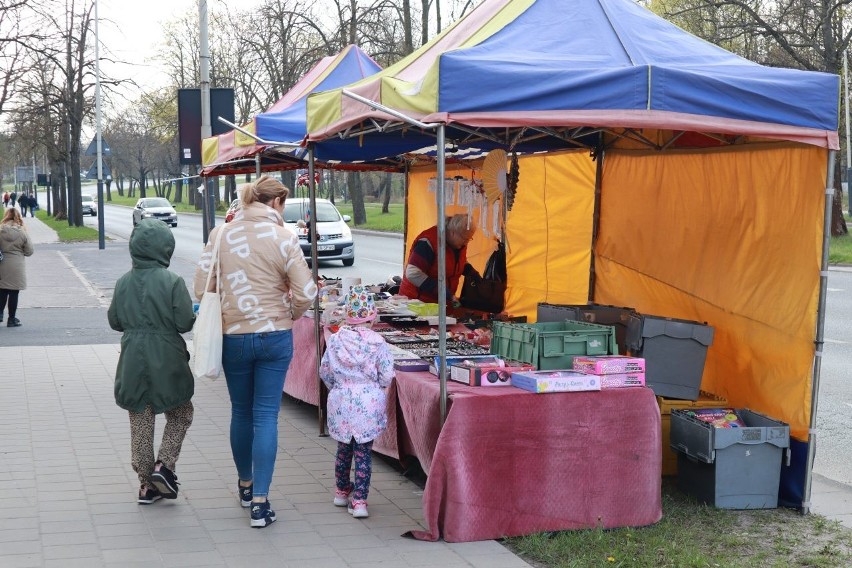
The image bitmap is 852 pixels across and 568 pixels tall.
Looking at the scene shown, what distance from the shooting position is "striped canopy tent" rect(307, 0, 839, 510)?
533 cm

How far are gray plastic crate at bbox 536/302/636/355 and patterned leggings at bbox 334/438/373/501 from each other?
2.00 metres

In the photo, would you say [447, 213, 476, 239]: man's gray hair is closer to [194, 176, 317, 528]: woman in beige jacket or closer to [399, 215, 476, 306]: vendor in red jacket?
[399, 215, 476, 306]: vendor in red jacket

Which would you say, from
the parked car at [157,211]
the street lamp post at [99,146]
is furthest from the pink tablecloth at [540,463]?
the parked car at [157,211]

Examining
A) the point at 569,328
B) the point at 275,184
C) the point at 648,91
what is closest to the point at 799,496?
the point at 569,328

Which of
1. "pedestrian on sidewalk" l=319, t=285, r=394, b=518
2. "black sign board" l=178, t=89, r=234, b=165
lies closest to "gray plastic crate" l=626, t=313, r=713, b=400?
"pedestrian on sidewalk" l=319, t=285, r=394, b=518

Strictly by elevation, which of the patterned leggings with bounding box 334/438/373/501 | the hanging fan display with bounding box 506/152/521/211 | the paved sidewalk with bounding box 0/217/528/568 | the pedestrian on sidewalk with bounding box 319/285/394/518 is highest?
the hanging fan display with bounding box 506/152/521/211

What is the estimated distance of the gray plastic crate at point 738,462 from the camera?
5758mm

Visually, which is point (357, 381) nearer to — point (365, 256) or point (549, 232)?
point (549, 232)

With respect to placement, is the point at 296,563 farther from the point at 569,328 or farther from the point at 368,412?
the point at 569,328

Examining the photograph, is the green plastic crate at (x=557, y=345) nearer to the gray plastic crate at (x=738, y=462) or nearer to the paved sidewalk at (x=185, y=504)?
the gray plastic crate at (x=738, y=462)

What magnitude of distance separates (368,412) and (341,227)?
20.4 m

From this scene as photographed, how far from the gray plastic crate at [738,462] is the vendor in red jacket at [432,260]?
3317 mm

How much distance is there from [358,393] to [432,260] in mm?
3535

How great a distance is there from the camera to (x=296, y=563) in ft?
15.9
